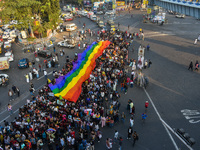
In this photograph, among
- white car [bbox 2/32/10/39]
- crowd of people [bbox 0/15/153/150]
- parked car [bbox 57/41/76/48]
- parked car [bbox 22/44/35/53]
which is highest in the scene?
white car [bbox 2/32/10/39]

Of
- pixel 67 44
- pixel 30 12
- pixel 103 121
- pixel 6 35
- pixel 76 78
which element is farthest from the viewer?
pixel 6 35

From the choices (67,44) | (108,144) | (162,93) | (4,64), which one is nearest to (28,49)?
(67,44)

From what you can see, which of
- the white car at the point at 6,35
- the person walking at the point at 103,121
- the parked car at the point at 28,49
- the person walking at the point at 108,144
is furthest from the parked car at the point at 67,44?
the person walking at the point at 108,144

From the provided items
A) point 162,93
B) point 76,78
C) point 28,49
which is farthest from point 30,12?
point 162,93

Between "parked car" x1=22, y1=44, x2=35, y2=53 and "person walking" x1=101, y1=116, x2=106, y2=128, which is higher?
"parked car" x1=22, y1=44, x2=35, y2=53

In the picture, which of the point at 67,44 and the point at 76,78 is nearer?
the point at 76,78

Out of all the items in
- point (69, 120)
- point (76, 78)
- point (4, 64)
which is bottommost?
point (69, 120)

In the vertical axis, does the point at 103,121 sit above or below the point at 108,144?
above

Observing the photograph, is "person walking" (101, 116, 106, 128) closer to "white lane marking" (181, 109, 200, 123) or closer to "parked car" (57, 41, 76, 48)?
"white lane marking" (181, 109, 200, 123)

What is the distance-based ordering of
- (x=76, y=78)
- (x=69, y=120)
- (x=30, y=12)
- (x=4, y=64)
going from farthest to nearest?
(x=30, y=12) < (x=4, y=64) < (x=76, y=78) < (x=69, y=120)

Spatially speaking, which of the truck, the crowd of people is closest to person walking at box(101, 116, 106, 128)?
the crowd of people

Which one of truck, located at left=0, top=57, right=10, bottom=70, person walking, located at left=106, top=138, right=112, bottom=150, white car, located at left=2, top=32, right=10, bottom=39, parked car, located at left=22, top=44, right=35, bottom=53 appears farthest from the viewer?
white car, located at left=2, top=32, right=10, bottom=39

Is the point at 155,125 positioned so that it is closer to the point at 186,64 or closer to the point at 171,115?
the point at 171,115

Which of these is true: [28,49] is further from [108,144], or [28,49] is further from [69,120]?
[108,144]
